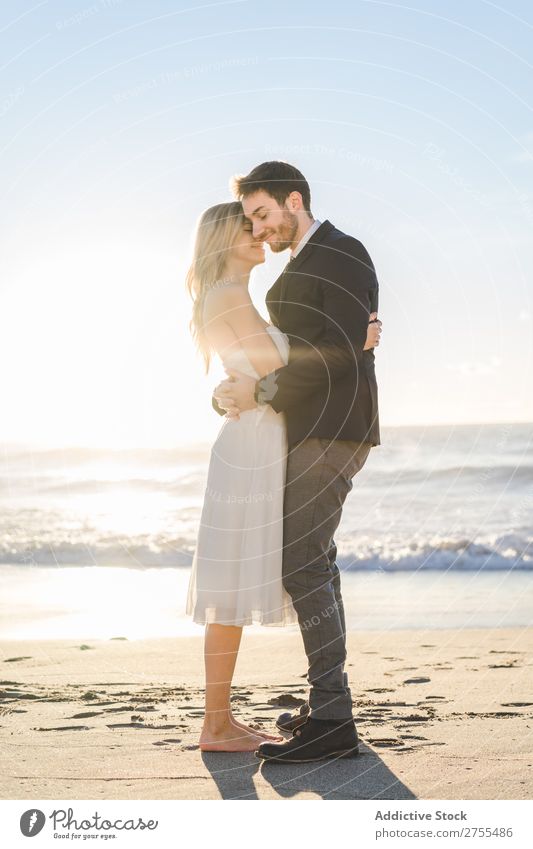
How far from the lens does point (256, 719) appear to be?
5.21 metres

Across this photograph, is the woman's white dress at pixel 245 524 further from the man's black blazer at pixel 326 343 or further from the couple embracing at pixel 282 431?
the man's black blazer at pixel 326 343

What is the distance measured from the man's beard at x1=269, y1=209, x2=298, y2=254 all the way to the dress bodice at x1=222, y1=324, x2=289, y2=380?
1.24ft

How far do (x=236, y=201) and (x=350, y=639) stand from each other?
4247 millimetres

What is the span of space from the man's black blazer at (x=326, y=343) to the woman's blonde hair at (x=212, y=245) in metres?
0.31

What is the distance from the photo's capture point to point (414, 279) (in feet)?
23.3

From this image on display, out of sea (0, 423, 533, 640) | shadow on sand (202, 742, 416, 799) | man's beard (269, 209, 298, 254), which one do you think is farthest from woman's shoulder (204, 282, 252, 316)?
sea (0, 423, 533, 640)

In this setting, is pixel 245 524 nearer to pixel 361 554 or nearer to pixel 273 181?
pixel 273 181

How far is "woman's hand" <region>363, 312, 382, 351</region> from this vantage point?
15.3ft

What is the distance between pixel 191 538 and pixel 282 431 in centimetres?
1000

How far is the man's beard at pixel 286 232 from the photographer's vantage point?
4742mm

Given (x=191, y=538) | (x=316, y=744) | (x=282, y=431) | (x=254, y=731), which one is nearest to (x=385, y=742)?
(x=316, y=744)

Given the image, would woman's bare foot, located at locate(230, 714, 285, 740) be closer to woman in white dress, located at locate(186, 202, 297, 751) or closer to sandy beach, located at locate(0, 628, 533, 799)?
woman in white dress, located at locate(186, 202, 297, 751)

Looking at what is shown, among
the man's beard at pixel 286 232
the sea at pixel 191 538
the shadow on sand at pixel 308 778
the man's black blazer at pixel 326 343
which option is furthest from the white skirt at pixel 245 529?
the sea at pixel 191 538

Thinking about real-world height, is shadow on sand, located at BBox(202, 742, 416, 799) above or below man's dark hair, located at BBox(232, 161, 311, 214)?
below
